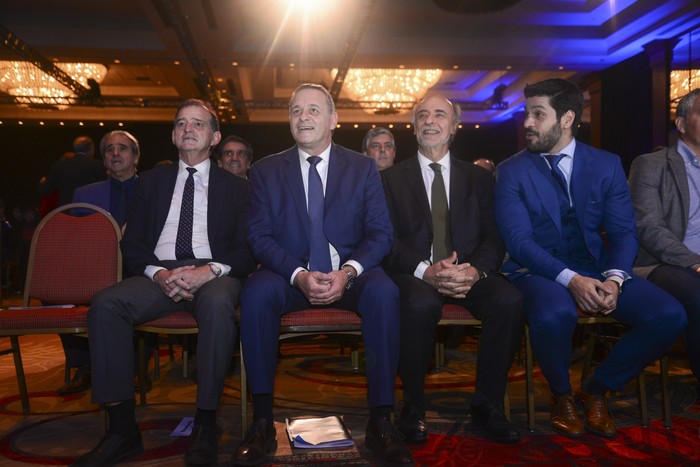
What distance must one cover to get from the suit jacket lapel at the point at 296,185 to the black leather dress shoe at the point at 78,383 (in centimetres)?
162

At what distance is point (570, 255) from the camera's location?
277 cm

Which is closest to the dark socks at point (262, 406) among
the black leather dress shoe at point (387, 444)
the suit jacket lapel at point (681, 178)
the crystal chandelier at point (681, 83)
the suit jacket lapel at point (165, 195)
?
the black leather dress shoe at point (387, 444)

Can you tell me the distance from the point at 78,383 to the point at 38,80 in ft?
31.0

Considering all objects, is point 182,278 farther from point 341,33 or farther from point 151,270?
point 341,33

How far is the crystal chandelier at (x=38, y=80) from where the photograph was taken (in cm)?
1022

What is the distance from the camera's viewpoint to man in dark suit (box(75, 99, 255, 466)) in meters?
2.23

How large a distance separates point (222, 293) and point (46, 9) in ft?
26.0

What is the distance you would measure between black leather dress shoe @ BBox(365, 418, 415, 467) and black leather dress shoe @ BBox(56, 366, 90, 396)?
5.88 feet

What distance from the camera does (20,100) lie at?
11.7 m

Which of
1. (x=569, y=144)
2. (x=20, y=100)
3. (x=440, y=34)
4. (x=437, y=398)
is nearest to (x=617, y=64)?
(x=440, y=34)

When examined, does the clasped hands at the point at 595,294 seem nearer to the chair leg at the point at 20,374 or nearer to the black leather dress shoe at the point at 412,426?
the black leather dress shoe at the point at 412,426

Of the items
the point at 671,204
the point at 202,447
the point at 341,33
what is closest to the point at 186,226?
the point at 202,447

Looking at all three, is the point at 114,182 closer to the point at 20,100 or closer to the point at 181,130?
the point at 181,130

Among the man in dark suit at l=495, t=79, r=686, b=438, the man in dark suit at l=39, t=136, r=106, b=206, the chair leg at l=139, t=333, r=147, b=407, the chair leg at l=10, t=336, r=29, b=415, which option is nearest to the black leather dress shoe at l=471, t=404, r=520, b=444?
the man in dark suit at l=495, t=79, r=686, b=438
